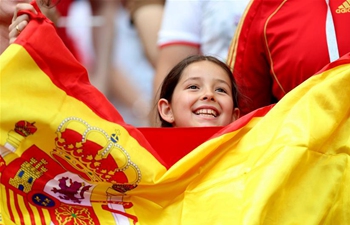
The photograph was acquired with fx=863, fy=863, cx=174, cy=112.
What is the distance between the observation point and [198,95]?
2275 mm

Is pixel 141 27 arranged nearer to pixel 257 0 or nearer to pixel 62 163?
pixel 257 0

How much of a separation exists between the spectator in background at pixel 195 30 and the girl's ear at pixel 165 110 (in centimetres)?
14

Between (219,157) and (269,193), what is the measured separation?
0.67 feet

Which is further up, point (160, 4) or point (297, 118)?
point (160, 4)

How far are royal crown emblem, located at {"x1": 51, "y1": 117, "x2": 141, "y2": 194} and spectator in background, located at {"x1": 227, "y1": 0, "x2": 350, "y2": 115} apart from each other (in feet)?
1.96

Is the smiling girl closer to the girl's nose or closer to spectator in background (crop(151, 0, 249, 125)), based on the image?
the girl's nose

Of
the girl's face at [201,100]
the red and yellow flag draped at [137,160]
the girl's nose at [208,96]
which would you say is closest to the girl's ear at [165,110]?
the girl's face at [201,100]

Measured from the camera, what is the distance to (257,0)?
235 centimetres

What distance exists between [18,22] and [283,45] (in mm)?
711

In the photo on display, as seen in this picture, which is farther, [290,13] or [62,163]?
[290,13]

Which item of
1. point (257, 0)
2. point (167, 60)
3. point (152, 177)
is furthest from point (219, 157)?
point (167, 60)

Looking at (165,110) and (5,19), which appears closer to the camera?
(5,19)

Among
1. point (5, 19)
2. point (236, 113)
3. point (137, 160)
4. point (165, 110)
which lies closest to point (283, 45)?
point (236, 113)

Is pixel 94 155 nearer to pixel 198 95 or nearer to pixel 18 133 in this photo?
pixel 18 133
